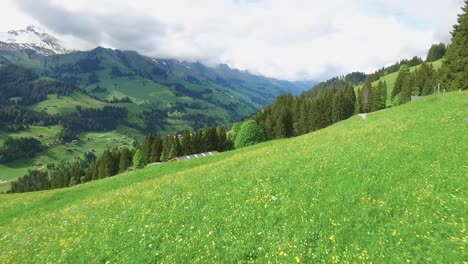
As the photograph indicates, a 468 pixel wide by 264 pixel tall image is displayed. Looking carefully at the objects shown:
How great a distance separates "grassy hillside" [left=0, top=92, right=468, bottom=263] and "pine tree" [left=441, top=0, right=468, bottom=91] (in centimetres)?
4966

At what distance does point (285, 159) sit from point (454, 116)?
15.1 meters

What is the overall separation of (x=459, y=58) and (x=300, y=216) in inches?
2728

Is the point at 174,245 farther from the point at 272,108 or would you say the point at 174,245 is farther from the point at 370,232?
the point at 272,108

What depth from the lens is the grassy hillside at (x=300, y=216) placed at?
1193 centimetres

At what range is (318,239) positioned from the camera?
12664mm

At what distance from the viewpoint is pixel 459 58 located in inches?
2613

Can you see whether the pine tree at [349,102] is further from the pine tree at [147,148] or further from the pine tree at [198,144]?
the pine tree at [147,148]

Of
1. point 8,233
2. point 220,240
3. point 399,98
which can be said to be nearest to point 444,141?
point 220,240

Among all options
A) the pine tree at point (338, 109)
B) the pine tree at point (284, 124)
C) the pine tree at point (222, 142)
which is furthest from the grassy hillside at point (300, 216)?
the pine tree at point (338, 109)

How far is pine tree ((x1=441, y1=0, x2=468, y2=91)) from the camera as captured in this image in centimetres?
6531

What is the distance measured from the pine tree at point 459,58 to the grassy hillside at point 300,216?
163ft

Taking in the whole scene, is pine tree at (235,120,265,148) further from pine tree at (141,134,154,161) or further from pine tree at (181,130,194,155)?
pine tree at (141,134,154,161)

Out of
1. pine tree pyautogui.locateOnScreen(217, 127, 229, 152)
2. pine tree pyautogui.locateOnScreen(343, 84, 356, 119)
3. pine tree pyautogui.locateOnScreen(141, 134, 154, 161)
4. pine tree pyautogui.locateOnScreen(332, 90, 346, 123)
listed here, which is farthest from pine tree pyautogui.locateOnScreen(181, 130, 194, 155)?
pine tree pyautogui.locateOnScreen(343, 84, 356, 119)

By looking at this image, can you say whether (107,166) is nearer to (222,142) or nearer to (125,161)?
(125,161)
